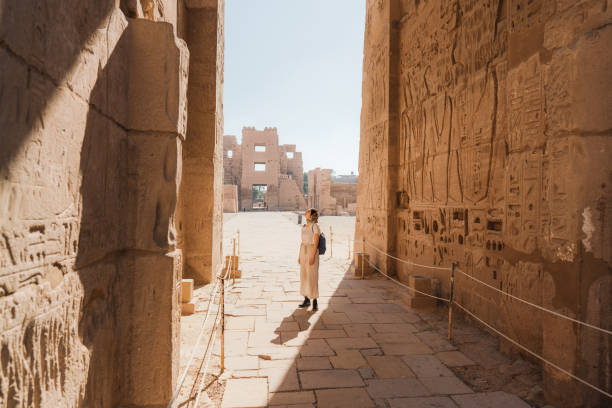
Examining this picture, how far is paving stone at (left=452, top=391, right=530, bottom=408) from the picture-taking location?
112 inches

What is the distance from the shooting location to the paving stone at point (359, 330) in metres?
4.32

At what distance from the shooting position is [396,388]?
309cm

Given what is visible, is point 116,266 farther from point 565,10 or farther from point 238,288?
point 238,288

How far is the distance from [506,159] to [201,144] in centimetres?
480

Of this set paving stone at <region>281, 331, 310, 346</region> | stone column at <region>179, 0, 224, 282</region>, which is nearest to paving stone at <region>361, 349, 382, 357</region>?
paving stone at <region>281, 331, 310, 346</region>

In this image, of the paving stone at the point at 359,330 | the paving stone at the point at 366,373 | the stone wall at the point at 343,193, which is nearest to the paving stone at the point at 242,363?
the paving stone at the point at 366,373

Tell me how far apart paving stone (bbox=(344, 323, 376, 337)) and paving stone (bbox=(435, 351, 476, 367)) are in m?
0.88

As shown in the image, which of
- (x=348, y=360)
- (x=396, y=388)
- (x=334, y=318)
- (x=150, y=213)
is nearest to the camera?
(x=150, y=213)

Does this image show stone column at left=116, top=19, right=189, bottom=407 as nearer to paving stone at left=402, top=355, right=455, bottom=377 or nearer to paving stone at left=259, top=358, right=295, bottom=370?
paving stone at left=259, top=358, right=295, bottom=370

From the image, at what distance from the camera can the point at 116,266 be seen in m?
2.29

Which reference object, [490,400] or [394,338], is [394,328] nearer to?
[394,338]

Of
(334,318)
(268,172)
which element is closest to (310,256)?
(334,318)

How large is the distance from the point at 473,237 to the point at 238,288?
13.2 feet

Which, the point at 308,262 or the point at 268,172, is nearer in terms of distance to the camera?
the point at 308,262
